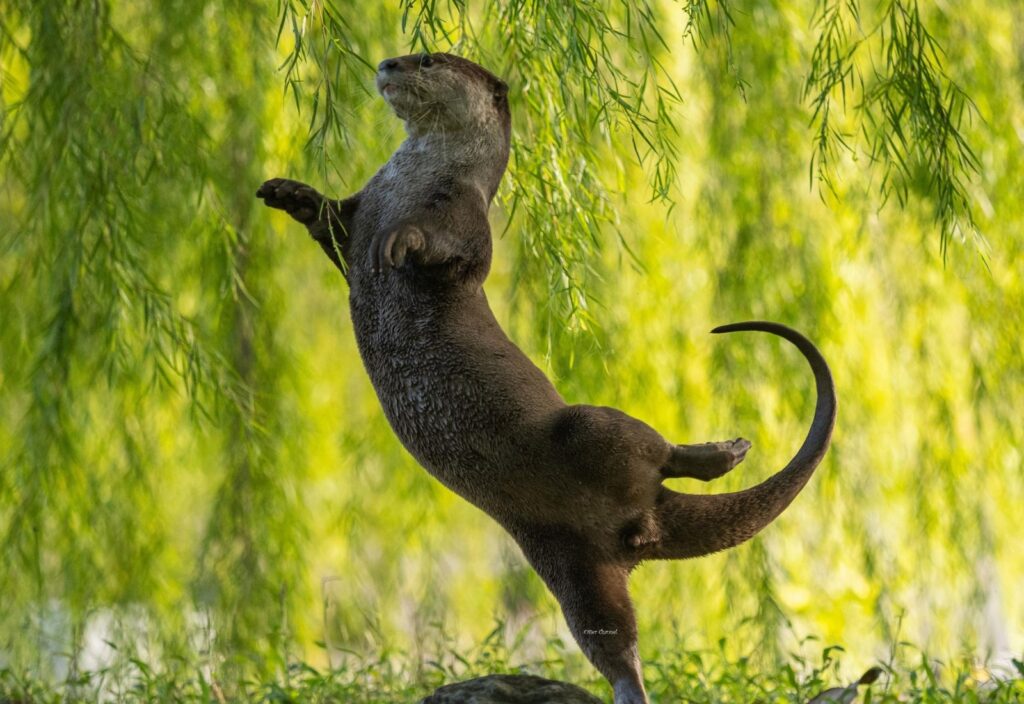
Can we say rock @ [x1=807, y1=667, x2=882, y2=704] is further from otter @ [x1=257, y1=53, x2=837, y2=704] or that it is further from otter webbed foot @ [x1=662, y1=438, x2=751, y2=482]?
otter webbed foot @ [x1=662, y1=438, x2=751, y2=482]

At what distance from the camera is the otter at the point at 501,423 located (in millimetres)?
2283

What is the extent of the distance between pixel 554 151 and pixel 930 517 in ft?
8.42

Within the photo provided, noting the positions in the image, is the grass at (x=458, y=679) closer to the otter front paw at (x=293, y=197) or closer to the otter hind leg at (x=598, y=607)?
the otter hind leg at (x=598, y=607)

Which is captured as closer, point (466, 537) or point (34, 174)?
point (34, 174)

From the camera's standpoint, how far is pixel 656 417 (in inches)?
195

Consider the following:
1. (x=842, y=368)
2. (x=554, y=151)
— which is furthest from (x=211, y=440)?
(x=554, y=151)

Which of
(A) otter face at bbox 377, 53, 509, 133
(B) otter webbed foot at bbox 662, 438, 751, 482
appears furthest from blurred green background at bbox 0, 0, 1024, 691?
(B) otter webbed foot at bbox 662, 438, 751, 482

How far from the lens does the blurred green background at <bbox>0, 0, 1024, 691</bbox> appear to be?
3.63 m

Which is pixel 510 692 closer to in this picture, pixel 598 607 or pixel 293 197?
pixel 598 607

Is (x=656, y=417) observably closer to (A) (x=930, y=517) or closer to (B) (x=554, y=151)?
(A) (x=930, y=517)

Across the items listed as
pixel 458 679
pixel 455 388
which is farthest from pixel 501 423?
pixel 458 679

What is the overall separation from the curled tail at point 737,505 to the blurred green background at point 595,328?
46.8 inches

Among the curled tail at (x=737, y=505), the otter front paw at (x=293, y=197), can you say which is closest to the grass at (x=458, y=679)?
the curled tail at (x=737, y=505)

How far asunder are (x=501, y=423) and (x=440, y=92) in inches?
27.8
